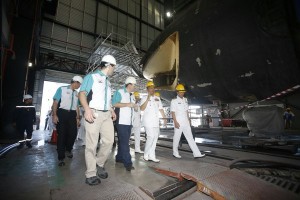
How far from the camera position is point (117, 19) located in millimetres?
16328

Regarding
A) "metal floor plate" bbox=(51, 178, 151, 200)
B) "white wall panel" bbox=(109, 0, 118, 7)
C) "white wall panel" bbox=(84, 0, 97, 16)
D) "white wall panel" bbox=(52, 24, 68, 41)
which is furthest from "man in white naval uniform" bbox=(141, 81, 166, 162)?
"white wall panel" bbox=(109, 0, 118, 7)

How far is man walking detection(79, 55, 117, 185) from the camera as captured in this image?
89.7 inches

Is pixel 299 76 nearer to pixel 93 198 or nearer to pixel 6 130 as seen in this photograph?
pixel 93 198

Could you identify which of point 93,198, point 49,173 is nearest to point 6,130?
point 49,173

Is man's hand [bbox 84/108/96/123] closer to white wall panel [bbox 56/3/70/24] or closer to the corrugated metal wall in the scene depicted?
the corrugated metal wall

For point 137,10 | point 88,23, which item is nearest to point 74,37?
point 88,23

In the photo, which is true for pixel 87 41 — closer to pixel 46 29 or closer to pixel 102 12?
pixel 46 29

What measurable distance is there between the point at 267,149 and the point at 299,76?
257 centimetres

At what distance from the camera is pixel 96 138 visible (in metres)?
2.43

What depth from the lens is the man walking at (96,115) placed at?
2277 mm

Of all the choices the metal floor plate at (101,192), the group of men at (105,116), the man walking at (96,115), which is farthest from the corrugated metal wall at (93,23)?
the metal floor plate at (101,192)

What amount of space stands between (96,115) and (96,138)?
1.10ft

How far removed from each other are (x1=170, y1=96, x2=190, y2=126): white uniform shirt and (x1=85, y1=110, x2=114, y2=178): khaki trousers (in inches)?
70.0

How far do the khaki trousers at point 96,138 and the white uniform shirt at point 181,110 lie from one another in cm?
178
